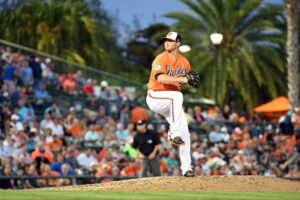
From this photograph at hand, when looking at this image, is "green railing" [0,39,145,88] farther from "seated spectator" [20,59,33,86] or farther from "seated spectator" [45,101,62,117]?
"seated spectator" [45,101,62,117]

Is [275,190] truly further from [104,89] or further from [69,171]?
[104,89]

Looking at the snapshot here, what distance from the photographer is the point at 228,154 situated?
90.3 ft

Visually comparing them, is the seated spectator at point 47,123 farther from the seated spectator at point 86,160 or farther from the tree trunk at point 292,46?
the tree trunk at point 292,46

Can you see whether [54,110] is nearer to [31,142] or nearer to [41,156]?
[31,142]

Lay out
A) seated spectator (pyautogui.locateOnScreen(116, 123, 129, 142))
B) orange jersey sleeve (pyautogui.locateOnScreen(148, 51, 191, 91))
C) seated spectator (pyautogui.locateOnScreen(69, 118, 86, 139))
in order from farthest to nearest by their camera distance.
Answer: seated spectator (pyautogui.locateOnScreen(116, 123, 129, 142)), seated spectator (pyautogui.locateOnScreen(69, 118, 86, 139)), orange jersey sleeve (pyautogui.locateOnScreen(148, 51, 191, 91))

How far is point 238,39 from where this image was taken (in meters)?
45.0

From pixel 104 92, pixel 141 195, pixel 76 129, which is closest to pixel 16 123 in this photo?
pixel 76 129

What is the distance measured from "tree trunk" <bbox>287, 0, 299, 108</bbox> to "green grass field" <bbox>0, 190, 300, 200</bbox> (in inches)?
976

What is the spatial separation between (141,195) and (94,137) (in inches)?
524

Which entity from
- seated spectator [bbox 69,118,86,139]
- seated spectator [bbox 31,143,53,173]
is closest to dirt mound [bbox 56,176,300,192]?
seated spectator [bbox 31,143,53,173]

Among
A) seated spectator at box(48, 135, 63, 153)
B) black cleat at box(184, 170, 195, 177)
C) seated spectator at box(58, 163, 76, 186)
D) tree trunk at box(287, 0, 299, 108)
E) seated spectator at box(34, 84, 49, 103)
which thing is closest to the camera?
black cleat at box(184, 170, 195, 177)

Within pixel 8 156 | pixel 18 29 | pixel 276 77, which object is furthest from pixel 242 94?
pixel 8 156

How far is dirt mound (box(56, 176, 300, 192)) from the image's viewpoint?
1461cm

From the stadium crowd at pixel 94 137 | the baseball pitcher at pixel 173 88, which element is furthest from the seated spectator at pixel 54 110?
the baseball pitcher at pixel 173 88
